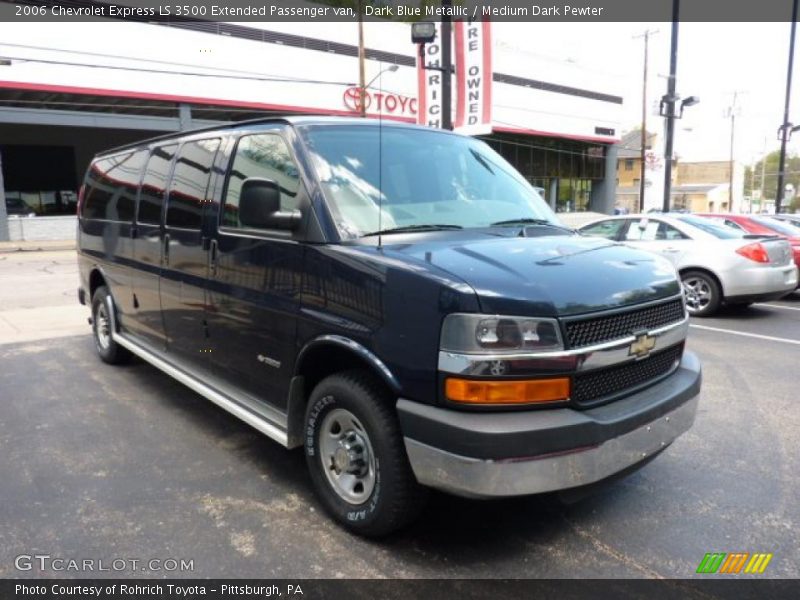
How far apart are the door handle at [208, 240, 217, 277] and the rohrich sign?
24.8 meters

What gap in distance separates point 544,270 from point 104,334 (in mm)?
4860

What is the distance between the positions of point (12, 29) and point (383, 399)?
23.6 metres

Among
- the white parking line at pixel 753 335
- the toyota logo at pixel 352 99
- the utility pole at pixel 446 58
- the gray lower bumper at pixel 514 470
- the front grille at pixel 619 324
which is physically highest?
the toyota logo at pixel 352 99

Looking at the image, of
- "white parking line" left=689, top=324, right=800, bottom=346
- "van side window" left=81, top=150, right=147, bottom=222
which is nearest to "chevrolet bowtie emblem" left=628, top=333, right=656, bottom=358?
"van side window" left=81, top=150, right=147, bottom=222

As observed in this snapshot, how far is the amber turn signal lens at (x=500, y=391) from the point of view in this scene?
97.3 inches

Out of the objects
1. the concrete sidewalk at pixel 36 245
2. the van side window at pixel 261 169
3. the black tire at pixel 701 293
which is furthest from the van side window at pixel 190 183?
the concrete sidewalk at pixel 36 245

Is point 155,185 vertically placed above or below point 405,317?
above

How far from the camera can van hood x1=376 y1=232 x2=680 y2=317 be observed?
250cm

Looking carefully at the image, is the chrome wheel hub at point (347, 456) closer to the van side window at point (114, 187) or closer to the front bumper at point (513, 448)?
the front bumper at point (513, 448)

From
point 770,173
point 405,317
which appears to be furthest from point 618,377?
point 770,173

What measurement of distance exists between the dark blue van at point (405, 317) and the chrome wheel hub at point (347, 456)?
11 millimetres

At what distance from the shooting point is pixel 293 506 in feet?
10.8

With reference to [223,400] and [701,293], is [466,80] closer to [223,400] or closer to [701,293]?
[701,293]

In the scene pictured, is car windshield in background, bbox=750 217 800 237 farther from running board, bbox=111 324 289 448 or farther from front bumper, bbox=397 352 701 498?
running board, bbox=111 324 289 448
